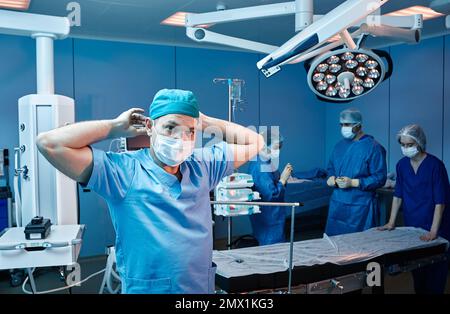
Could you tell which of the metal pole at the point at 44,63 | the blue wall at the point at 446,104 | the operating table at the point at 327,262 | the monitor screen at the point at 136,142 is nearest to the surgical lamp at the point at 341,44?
the operating table at the point at 327,262

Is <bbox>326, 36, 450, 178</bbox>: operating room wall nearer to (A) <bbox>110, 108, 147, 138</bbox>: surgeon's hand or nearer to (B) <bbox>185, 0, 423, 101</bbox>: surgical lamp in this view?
(B) <bbox>185, 0, 423, 101</bbox>: surgical lamp

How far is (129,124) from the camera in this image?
113cm

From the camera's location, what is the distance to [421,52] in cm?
434

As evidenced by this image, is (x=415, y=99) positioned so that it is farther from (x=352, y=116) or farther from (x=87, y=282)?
(x=87, y=282)

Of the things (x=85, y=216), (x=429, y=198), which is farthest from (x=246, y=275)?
(x=85, y=216)

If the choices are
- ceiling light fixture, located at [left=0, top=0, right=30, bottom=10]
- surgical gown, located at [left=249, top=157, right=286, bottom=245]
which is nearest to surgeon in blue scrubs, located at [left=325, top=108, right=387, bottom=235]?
surgical gown, located at [left=249, top=157, right=286, bottom=245]

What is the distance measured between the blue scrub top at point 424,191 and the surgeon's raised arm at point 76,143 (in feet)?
7.70

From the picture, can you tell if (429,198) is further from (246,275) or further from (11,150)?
(11,150)

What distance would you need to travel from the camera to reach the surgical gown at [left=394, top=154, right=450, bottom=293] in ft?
9.00

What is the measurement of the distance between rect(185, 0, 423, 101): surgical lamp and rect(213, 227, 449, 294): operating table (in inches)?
35.2

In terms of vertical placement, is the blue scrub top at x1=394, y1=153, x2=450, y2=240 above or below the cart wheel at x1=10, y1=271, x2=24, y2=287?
above

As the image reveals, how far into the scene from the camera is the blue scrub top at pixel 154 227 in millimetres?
1165

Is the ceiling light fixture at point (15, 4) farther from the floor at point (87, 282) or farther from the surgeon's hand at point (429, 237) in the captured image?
the surgeon's hand at point (429, 237)

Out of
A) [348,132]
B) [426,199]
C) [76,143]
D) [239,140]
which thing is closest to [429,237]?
[426,199]
